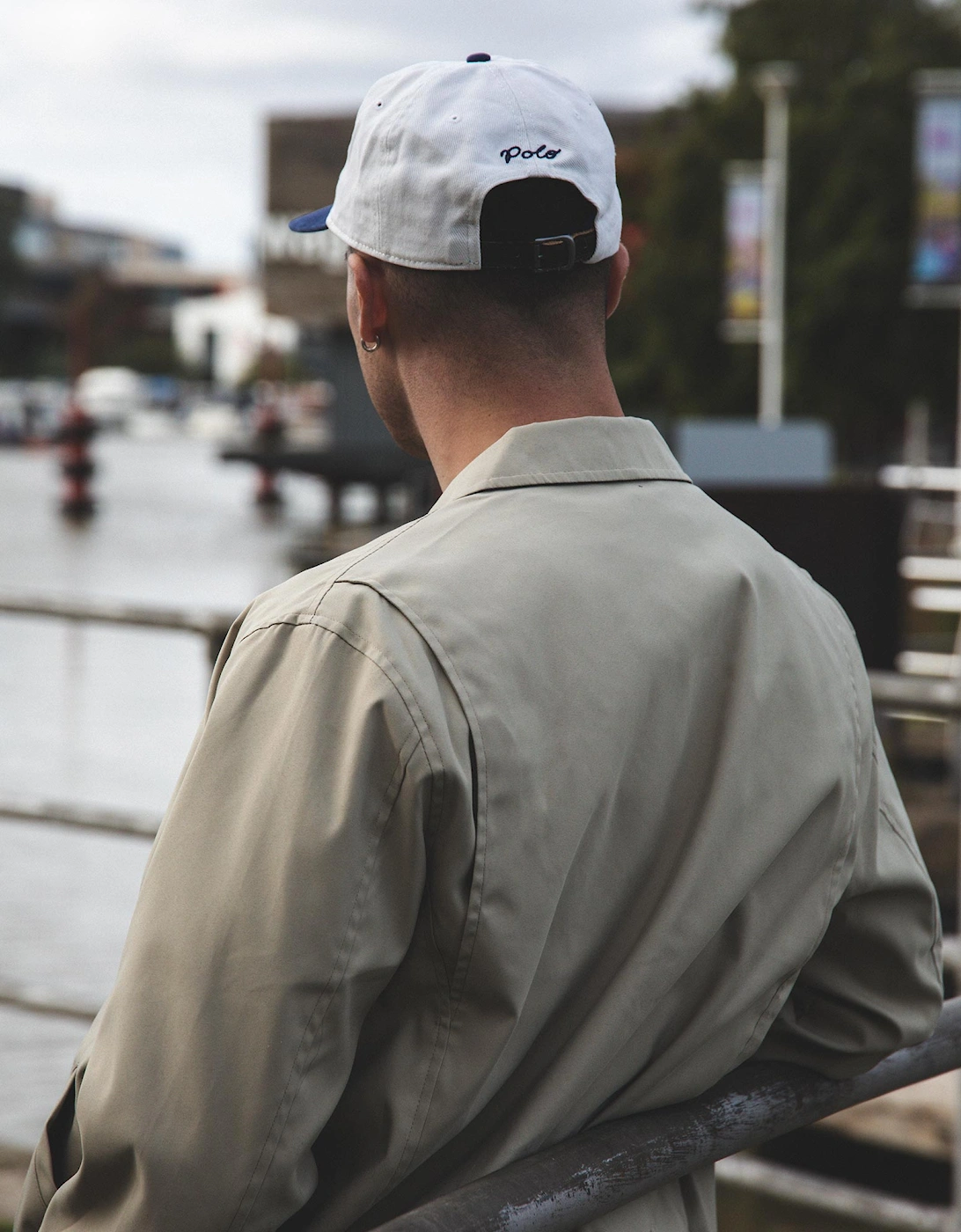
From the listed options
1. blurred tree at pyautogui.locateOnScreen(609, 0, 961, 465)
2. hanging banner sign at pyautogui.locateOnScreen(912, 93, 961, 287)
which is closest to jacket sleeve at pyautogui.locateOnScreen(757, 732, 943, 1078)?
hanging banner sign at pyautogui.locateOnScreen(912, 93, 961, 287)

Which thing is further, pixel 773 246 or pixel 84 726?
pixel 773 246

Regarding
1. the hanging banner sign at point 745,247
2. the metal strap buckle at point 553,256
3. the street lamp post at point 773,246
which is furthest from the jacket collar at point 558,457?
the street lamp post at point 773,246

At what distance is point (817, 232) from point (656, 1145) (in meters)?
30.4

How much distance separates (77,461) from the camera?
23.1 meters

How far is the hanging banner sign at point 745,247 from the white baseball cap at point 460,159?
2119 cm

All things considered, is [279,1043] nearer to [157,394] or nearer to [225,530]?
[225,530]

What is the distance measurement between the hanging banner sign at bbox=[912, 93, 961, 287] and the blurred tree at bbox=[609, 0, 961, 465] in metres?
13.7

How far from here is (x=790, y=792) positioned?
4.61 ft

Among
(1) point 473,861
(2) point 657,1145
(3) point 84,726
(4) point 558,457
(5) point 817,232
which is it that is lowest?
(3) point 84,726

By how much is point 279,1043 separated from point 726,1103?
1.54 ft

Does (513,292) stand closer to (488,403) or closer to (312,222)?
(488,403)

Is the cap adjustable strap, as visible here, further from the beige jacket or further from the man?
the beige jacket

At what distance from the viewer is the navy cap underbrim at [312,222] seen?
169 centimetres

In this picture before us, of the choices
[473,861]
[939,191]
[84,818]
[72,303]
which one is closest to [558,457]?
[473,861]
